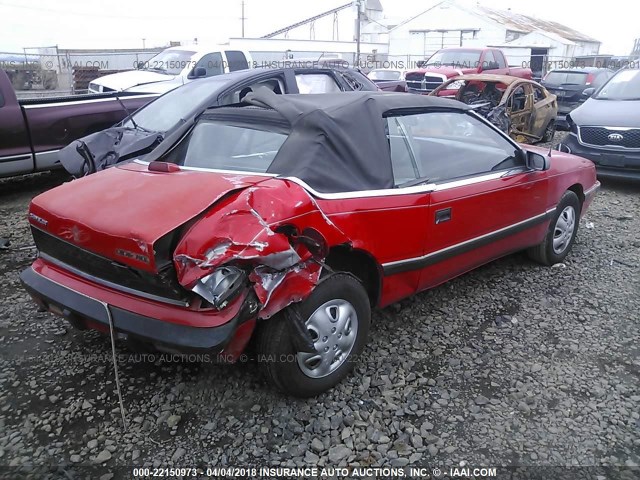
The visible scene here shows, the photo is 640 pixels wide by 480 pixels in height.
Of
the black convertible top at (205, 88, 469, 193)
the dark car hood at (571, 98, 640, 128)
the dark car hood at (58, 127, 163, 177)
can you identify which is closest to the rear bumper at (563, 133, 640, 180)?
the dark car hood at (571, 98, 640, 128)

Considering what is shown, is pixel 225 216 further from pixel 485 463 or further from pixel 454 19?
pixel 454 19

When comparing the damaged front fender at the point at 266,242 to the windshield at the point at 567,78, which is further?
the windshield at the point at 567,78

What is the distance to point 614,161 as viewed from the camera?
7.37 meters

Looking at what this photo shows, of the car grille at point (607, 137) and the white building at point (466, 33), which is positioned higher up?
the white building at point (466, 33)

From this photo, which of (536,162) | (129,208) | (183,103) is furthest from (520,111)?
(129,208)

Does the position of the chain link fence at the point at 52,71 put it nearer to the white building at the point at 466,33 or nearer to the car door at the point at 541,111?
the car door at the point at 541,111

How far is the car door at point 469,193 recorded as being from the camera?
11.0ft

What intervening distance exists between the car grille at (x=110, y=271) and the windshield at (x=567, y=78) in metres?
14.2

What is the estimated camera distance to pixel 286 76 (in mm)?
6531

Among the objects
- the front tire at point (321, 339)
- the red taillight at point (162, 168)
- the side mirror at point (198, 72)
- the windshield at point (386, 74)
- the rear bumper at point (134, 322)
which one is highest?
the windshield at point (386, 74)

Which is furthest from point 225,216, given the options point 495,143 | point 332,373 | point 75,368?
point 495,143

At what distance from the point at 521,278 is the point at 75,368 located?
3.53 m

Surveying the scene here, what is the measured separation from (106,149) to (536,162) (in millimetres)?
4229

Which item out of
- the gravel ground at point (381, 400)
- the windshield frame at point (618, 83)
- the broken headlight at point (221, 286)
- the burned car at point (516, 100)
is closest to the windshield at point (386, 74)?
the burned car at point (516, 100)
